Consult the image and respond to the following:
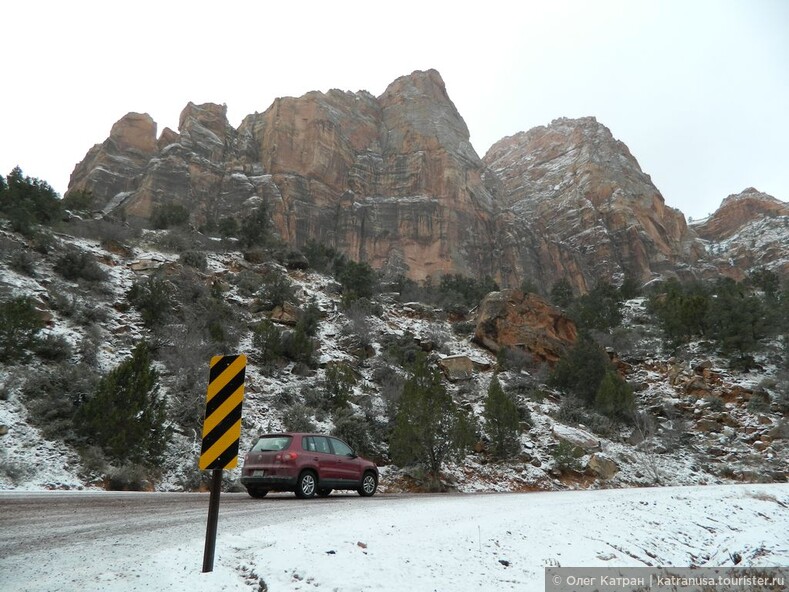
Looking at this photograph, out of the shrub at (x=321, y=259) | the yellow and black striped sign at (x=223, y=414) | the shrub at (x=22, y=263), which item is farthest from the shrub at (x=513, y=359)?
the yellow and black striped sign at (x=223, y=414)

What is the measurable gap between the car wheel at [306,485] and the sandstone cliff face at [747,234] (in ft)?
296

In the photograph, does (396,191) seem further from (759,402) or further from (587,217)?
(759,402)

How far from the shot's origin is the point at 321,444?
1292 centimetres

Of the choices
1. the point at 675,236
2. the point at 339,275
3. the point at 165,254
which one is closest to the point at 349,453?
the point at 165,254

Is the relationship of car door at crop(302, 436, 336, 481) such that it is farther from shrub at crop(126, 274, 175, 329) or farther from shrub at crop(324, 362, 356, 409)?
shrub at crop(126, 274, 175, 329)

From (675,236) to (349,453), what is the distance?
10891 centimetres

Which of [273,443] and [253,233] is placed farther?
[253,233]

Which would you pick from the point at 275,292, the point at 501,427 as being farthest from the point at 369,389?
the point at 275,292

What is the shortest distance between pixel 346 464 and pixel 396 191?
75771 mm

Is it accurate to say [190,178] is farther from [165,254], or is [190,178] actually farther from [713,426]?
[713,426]

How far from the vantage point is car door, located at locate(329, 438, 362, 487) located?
13.2 metres

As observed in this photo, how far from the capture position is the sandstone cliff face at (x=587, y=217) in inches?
3492

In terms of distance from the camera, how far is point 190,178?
7031 cm

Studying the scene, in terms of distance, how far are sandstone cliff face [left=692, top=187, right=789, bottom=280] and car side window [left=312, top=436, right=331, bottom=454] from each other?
294 feet
